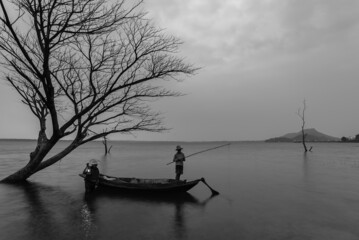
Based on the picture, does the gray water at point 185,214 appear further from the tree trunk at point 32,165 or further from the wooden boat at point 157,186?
the tree trunk at point 32,165

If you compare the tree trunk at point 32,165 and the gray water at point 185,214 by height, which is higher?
the tree trunk at point 32,165

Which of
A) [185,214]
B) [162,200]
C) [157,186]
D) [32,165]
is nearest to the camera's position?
[185,214]

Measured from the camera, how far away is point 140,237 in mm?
9258

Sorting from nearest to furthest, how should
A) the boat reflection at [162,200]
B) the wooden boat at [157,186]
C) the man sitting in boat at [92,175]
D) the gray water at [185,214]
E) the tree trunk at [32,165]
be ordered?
the gray water at [185,214] < the boat reflection at [162,200] < the wooden boat at [157,186] < the man sitting in boat at [92,175] < the tree trunk at [32,165]

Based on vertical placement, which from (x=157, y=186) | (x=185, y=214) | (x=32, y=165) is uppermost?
(x=32, y=165)

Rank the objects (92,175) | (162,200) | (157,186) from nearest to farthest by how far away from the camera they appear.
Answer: (162,200), (157,186), (92,175)

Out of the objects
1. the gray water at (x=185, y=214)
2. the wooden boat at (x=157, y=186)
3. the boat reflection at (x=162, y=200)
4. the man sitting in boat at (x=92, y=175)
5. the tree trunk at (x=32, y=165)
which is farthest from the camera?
the tree trunk at (x=32, y=165)

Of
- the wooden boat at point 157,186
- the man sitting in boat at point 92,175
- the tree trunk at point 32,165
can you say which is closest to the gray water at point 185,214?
the wooden boat at point 157,186

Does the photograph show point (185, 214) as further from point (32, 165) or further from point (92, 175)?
point (32, 165)

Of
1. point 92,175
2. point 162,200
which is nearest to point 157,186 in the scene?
point 162,200

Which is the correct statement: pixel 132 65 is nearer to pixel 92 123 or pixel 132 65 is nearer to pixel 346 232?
pixel 92 123

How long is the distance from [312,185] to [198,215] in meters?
12.5

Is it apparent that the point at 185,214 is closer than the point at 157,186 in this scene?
Yes

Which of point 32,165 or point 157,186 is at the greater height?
point 32,165
